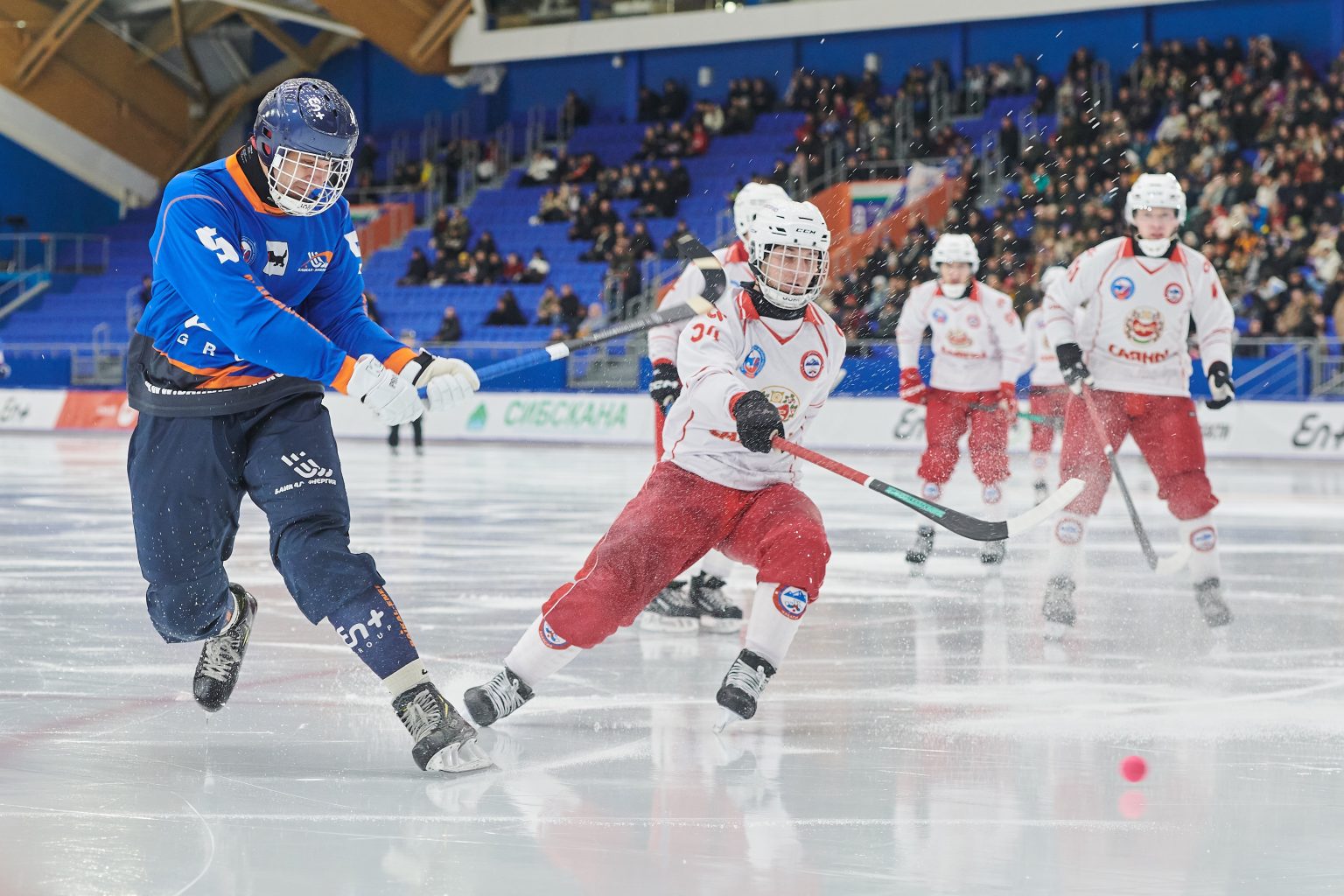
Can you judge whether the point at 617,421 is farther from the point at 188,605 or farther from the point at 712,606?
the point at 188,605

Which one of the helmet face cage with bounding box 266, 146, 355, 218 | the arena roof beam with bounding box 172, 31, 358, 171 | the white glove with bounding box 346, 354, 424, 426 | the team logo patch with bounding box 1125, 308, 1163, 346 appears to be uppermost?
the arena roof beam with bounding box 172, 31, 358, 171

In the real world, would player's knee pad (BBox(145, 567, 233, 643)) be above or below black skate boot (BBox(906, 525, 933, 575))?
above

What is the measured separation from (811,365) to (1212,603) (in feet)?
8.31

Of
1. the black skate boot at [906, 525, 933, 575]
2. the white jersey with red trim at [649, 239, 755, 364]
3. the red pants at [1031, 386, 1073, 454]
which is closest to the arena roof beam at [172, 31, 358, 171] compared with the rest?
the red pants at [1031, 386, 1073, 454]

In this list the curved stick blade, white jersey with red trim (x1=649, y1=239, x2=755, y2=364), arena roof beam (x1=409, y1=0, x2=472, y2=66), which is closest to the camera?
the curved stick blade

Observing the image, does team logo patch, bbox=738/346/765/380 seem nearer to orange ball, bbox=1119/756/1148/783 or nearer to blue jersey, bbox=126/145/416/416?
blue jersey, bbox=126/145/416/416

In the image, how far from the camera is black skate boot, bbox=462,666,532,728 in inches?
165

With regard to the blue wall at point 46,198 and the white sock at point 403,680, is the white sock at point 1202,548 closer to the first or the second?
the white sock at point 403,680

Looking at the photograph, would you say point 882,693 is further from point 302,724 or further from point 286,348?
point 286,348

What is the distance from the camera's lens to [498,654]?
5.40m

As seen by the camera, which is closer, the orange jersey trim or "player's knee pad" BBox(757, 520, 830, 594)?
the orange jersey trim

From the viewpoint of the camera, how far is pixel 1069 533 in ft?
21.4

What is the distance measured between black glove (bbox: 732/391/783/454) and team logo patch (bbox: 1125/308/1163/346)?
3.02 m

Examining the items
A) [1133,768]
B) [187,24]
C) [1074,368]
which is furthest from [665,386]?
[187,24]
